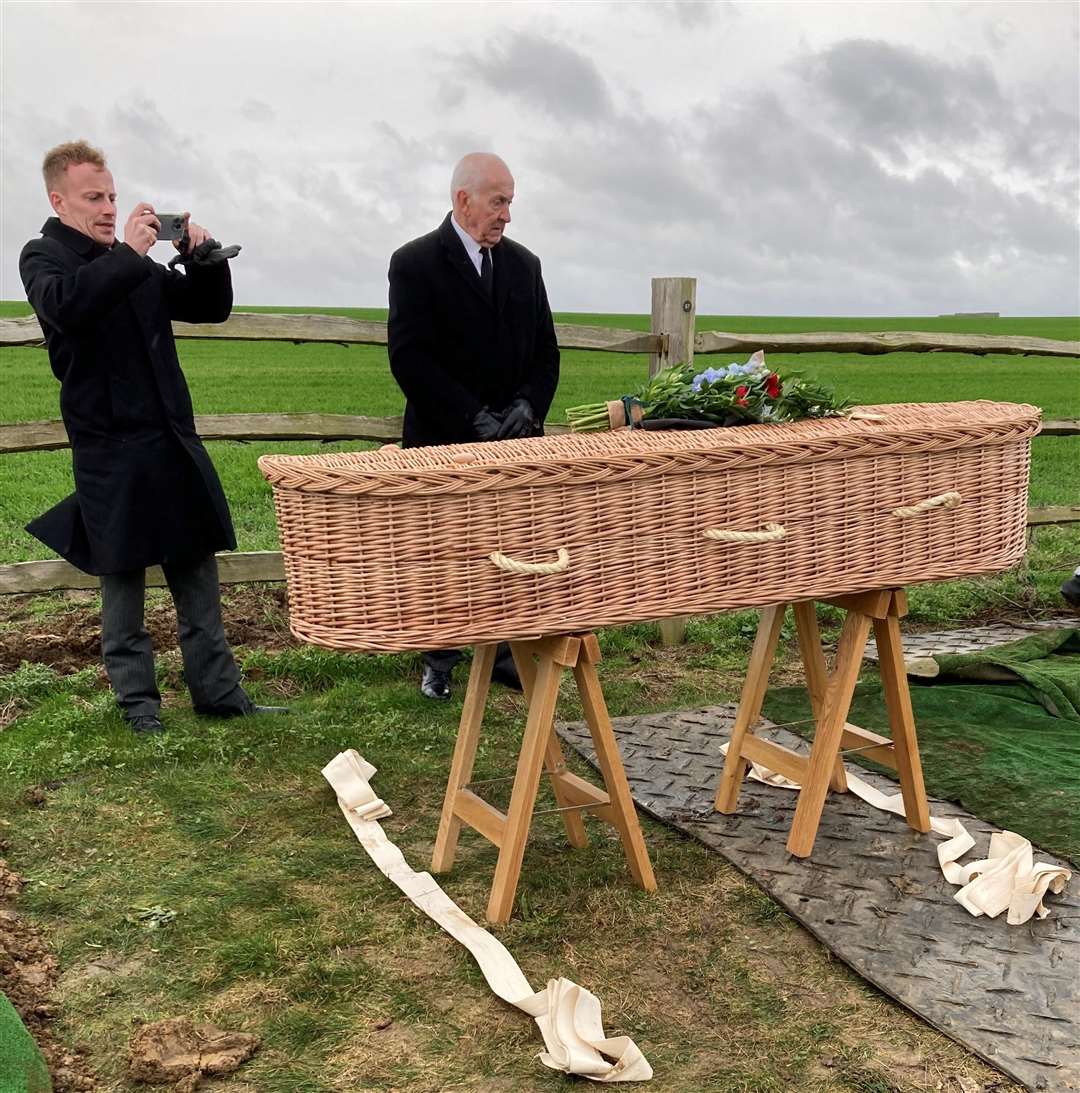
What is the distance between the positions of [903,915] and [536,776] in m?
1.12

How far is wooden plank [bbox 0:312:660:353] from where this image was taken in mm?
6062

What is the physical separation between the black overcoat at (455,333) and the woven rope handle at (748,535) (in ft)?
6.87

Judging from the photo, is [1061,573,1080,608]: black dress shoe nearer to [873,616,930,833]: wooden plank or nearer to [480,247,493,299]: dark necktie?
[873,616,930,833]: wooden plank

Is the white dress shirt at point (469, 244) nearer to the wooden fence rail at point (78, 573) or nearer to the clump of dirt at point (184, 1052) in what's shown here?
the wooden fence rail at point (78, 573)

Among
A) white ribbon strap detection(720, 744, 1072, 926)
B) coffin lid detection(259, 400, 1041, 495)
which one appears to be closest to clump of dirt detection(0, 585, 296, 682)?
coffin lid detection(259, 400, 1041, 495)

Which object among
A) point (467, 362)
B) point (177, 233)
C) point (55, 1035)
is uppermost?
point (177, 233)

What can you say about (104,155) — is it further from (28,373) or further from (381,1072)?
(28,373)

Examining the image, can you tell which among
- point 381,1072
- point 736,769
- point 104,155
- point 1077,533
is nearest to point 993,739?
point 736,769

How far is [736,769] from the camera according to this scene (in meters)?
4.39

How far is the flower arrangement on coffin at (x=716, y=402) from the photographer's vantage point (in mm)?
3863

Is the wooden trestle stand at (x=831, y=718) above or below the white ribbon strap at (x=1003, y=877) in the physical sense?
above

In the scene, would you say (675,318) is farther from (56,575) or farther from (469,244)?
(56,575)

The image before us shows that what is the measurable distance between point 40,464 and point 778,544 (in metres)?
9.45

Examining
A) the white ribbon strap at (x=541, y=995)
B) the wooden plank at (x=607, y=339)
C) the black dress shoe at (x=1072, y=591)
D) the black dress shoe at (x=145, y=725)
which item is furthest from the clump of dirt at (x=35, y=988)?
the black dress shoe at (x=1072, y=591)
